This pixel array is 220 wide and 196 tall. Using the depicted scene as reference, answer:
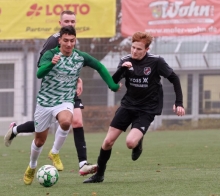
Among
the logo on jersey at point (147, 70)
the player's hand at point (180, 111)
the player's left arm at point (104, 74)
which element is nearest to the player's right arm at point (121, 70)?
the player's left arm at point (104, 74)

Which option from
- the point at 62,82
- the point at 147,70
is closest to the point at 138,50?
the point at 147,70

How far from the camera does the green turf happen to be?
685cm

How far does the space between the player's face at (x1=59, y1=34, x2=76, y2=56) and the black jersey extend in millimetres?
655

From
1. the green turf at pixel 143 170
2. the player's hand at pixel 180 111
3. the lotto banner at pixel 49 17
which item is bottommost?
the green turf at pixel 143 170

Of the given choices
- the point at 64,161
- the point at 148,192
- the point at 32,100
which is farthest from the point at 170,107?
the point at 148,192

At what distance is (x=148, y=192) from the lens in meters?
6.61

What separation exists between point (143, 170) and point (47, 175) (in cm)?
228

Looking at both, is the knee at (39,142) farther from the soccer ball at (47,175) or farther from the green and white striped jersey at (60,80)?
the soccer ball at (47,175)

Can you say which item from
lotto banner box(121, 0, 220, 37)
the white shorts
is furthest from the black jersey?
lotto banner box(121, 0, 220, 37)

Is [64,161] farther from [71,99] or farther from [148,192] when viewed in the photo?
[148,192]

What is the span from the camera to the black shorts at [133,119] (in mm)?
7930

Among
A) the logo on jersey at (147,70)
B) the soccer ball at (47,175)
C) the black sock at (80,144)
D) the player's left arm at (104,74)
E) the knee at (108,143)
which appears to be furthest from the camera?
the black sock at (80,144)

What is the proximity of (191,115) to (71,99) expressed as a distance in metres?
10.8

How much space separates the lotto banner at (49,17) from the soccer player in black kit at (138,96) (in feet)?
30.7
